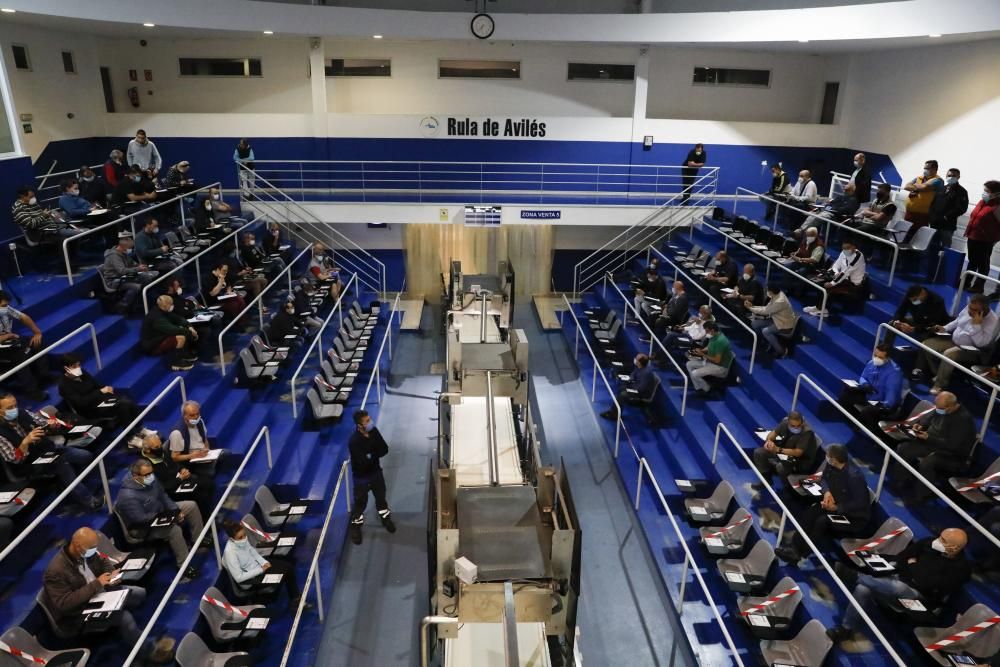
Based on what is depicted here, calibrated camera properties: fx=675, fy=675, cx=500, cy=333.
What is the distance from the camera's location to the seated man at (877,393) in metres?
8.30

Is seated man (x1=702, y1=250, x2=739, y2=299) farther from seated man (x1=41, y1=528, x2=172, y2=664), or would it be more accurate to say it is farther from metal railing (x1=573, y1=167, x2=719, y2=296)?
seated man (x1=41, y1=528, x2=172, y2=664)

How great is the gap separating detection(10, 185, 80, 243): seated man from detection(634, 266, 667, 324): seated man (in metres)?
10.3

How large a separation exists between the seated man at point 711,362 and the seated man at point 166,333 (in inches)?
306

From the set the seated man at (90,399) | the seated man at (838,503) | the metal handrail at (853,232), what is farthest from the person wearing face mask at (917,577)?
the seated man at (90,399)

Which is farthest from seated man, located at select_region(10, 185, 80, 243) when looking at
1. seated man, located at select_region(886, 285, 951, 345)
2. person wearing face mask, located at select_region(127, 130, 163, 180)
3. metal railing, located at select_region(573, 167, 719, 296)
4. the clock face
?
seated man, located at select_region(886, 285, 951, 345)

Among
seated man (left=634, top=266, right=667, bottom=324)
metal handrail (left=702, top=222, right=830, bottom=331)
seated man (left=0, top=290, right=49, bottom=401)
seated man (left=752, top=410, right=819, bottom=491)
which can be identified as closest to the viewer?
seated man (left=0, top=290, right=49, bottom=401)

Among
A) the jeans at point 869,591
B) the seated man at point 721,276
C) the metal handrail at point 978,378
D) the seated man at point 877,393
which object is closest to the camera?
the jeans at point 869,591

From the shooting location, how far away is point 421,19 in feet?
51.8

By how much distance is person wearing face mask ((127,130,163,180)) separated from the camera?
1359 cm

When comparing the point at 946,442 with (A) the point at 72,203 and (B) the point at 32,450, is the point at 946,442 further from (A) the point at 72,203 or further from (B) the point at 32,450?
(A) the point at 72,203

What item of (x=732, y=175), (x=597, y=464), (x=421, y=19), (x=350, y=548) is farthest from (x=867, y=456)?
(x=421, y=19)

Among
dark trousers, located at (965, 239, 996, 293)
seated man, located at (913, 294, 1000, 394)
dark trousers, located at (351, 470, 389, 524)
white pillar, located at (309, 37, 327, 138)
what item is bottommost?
dark trousers, located at (351, 470, 389, 524)

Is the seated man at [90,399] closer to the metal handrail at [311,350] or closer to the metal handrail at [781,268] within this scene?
the metal handrail at [311,350]

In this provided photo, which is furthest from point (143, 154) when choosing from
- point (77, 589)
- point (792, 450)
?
point (792, 450)
